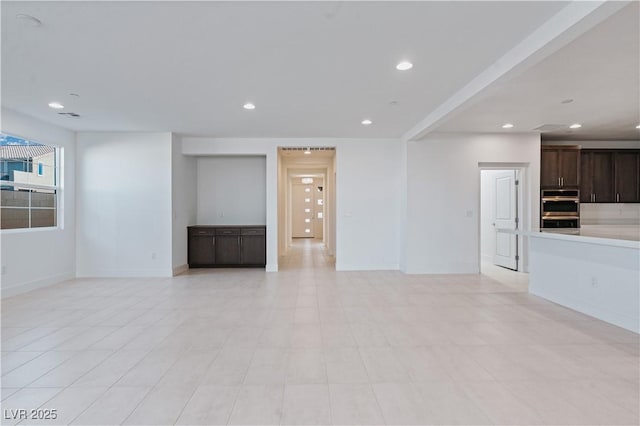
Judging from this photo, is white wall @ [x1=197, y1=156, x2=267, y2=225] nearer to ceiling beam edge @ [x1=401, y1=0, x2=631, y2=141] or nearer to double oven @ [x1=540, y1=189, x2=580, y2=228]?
ceiling beam edge @ [x1=401, y1=0, x2=631, y2=141]

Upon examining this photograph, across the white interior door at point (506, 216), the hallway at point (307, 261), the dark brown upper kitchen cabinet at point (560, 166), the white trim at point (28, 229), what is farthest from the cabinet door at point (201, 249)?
the dark brown upper kitchen cabinet at point (560, 166)

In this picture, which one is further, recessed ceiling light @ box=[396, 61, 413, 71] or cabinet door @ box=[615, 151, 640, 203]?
cabinet door @ box=[615, 151, 640, 203]

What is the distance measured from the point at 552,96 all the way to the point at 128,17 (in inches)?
191

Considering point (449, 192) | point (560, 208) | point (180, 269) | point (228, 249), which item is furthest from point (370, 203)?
point (180, 269)

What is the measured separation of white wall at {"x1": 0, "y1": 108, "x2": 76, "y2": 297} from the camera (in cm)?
494

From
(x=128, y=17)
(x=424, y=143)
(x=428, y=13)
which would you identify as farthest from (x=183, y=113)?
(x=424, y=143)

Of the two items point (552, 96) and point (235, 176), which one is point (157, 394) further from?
point (235, 176)

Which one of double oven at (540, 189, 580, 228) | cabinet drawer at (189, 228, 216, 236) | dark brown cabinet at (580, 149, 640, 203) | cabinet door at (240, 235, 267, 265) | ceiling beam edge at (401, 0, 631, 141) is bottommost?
cabinet door at (240, 235, 267, 265)

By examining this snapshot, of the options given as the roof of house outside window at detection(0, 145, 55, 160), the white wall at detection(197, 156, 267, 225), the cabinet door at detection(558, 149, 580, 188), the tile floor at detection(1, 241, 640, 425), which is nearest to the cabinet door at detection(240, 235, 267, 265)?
the white wall at detection(197, 156, 267, 225)

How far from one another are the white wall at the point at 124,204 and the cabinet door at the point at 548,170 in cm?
722

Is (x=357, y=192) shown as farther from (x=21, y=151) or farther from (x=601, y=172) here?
(x=21, y=151)

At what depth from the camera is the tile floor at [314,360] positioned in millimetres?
2133

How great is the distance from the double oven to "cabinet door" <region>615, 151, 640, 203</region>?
1209 millimetres

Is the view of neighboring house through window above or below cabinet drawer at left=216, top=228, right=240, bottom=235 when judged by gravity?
above
